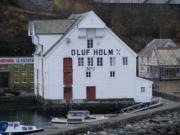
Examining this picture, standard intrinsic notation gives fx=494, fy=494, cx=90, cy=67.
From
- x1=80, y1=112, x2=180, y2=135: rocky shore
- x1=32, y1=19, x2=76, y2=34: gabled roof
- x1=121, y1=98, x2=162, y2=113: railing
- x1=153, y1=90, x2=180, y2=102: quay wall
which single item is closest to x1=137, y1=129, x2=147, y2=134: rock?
x1=80, y1=112, x2=180, y2=135: rocky shore

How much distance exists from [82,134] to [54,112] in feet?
55.9

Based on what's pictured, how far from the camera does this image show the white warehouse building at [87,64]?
46906 mm

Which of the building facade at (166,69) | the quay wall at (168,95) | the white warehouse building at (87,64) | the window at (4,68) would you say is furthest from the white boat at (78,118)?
the window at (4,68)

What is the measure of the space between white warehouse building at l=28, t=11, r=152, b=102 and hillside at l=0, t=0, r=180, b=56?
2749cm

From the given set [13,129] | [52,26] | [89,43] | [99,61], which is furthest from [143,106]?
[13,129]

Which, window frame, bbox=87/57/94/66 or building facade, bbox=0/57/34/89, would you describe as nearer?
window frame, bbox=87/57/94/66

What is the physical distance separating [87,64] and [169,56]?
45.3ft

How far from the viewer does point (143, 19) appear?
86.2m

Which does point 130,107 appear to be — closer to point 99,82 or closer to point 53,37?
point 99,82

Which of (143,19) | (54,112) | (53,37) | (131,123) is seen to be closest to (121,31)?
(143,19)

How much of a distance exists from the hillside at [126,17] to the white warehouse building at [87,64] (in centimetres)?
2749

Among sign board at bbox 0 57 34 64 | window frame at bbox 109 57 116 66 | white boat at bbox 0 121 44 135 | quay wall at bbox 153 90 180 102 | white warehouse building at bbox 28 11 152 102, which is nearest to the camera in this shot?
white boat at bbox 0 121 44 135

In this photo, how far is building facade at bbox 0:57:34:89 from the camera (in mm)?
56500

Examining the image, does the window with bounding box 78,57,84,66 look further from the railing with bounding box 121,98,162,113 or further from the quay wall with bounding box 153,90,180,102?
the quay wall with bounding box 153,90,180,102
